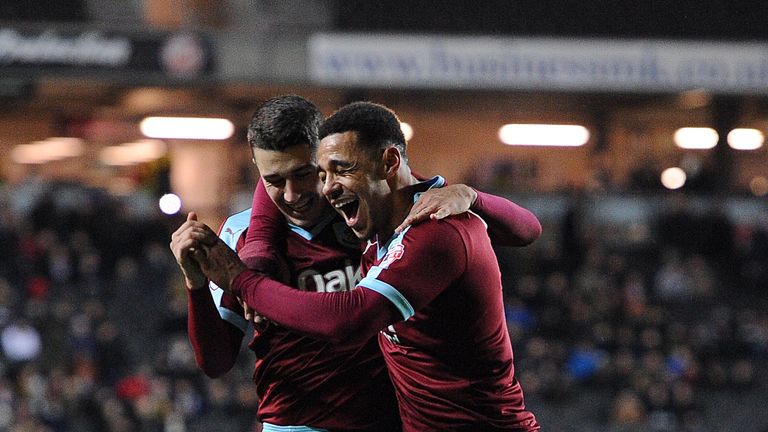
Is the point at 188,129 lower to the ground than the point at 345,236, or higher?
higher

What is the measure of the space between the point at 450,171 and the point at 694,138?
431 cm

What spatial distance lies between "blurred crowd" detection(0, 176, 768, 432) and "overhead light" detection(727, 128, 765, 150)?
8.39 feet

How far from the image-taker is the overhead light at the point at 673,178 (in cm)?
1745

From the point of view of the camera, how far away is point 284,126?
3229 millimetres

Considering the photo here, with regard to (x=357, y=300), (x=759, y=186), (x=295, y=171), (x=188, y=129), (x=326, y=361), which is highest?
(x=188, y=129)

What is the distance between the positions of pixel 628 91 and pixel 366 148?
48.5 ft

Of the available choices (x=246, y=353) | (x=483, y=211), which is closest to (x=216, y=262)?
(x=483, y=211)

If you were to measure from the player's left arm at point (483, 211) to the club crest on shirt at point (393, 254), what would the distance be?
0.06 m

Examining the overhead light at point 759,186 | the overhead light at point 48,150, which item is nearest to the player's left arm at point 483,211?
the overhead light at point 759,186

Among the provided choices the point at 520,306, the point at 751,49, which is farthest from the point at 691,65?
the point at 520,306

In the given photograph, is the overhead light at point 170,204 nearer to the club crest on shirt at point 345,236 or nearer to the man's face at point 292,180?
the man's face at point 292,180

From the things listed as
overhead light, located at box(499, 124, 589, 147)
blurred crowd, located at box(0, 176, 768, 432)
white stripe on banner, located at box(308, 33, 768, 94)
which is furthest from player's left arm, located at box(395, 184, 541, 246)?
overhead light, located at box(499, 124, 589, 147)

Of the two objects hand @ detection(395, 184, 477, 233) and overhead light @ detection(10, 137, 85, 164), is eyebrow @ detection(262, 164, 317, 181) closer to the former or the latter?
hand @ detection(395, 184, 477, 233)

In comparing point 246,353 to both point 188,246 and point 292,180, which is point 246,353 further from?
point 188,246
